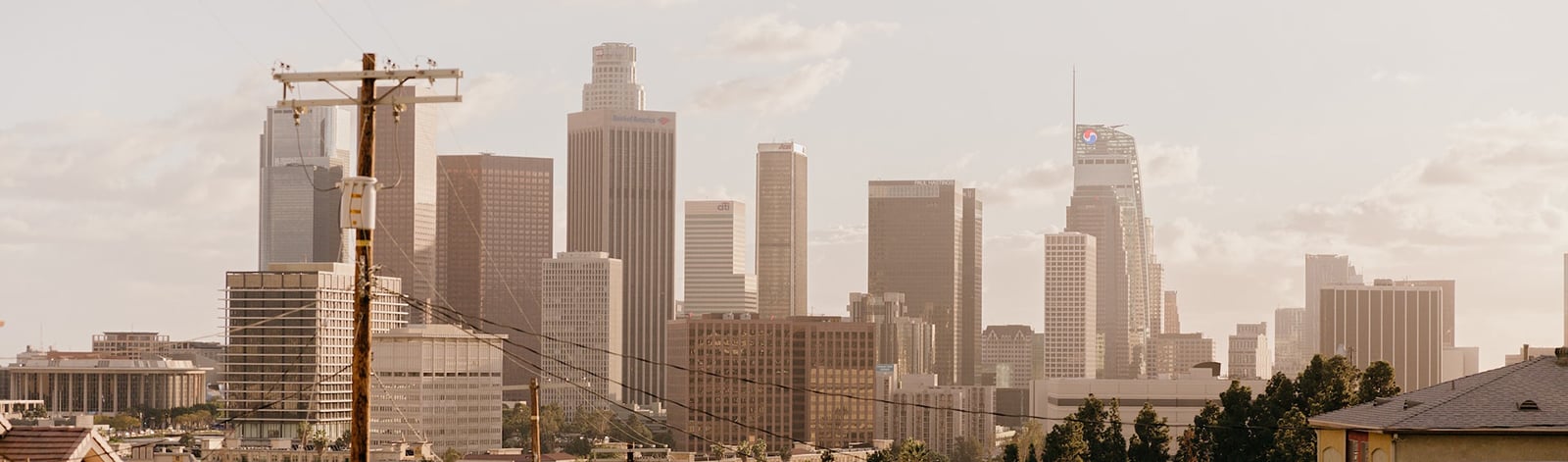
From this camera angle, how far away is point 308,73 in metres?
35.2

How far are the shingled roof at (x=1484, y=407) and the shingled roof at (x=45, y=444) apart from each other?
108ft

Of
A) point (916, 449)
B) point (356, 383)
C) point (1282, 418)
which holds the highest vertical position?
point (356, 383)

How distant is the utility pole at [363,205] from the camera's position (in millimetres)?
33625

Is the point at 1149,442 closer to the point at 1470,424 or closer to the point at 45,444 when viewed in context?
the point at 1470,424

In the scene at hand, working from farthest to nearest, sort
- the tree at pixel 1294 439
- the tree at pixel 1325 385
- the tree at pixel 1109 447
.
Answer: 1. the tree at pixel 1109 447
2. the tree at pixel 1325 385
3. the tree at pixel 1294 439

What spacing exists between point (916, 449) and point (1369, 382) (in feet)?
318

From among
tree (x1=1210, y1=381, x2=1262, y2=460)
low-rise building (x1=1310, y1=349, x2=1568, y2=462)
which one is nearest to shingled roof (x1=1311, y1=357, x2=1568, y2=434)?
low-rise building (x1=1310, y1=349, x2=1568, y2=462)

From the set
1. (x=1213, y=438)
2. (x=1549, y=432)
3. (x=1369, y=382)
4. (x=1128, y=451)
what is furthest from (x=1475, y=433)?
(x=1128, y=451)

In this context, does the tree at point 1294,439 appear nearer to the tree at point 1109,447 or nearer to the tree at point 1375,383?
the tree at point 1375,383

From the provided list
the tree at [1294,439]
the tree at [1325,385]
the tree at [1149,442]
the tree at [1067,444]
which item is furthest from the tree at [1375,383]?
the tree at [1067,444]

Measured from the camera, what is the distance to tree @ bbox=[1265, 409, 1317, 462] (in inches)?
3460

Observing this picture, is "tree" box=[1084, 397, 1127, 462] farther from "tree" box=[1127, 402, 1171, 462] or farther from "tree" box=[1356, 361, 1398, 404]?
"tree" box=[1356, 361, 1398, 404]

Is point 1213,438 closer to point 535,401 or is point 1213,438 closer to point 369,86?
point 535,401

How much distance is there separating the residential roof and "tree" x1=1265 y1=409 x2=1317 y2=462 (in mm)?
65431
